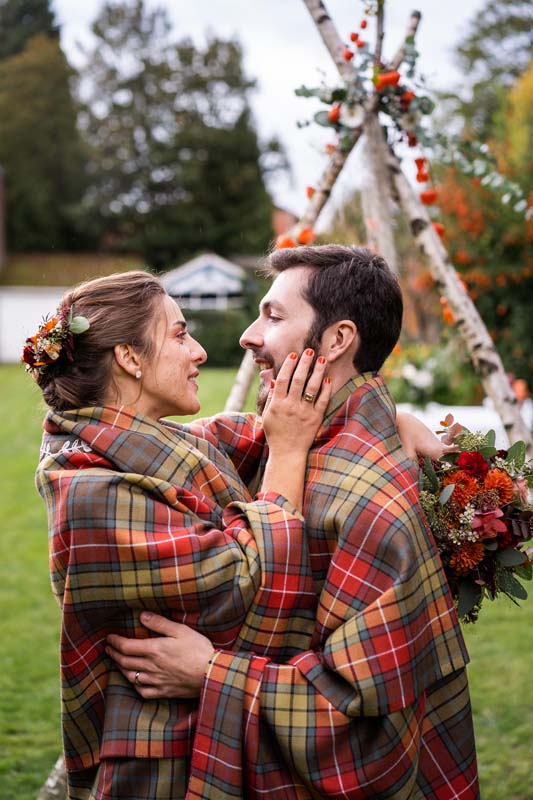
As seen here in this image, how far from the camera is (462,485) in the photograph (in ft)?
7.80

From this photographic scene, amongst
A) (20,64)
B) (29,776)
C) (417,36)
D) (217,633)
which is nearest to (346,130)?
(417,36)

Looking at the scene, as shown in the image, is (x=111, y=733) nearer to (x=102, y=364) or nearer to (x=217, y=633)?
(x=217, y=633)

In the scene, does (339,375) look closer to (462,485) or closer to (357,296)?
(357,296)

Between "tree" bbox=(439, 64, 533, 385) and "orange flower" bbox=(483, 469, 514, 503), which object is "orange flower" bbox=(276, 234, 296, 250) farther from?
"tree" bbox=(439, 64, 533, 385)

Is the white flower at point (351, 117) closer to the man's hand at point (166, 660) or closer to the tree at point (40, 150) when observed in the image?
the man's hand at point (166, 660)

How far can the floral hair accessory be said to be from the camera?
2.26 meters

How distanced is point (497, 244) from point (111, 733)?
32.5 ft

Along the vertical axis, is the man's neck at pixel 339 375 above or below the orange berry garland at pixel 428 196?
below

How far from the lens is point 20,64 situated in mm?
34594

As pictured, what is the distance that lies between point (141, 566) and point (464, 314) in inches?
98.6

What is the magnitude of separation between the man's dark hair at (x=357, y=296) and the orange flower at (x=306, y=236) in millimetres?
1450

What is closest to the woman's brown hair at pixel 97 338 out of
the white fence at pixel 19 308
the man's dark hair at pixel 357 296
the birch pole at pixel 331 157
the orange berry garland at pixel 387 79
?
the man's dark hair at pixel 357 296

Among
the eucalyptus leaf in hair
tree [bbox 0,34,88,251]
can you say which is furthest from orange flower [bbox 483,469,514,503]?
tree [bbox 0,34,88,251]

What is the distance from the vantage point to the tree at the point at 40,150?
3391cm
